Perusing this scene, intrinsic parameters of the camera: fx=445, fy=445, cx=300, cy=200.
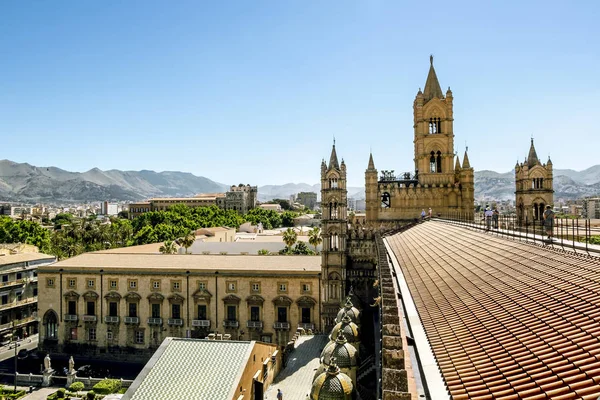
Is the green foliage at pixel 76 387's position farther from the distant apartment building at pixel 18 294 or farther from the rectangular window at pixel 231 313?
the distant apartment building at pixel 18 294

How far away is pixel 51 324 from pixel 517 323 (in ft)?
171

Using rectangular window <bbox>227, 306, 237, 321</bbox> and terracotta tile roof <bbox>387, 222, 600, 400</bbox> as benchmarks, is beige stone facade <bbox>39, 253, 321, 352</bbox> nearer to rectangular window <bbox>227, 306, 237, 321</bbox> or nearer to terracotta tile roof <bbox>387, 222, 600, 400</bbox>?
rectangular window <bbox>227, 306, 237, 321</bbox>

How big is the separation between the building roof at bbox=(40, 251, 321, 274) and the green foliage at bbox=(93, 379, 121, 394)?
13.6m

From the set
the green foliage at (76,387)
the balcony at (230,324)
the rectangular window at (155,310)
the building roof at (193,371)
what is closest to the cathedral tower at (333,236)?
the balcony at (230,324)

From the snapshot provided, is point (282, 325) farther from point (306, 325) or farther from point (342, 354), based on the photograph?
point (342, 354)

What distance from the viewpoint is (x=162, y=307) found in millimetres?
46781

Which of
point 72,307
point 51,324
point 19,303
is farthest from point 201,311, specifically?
point 19,303

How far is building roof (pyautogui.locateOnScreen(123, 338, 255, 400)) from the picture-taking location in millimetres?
20734

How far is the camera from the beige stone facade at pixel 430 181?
48656mm

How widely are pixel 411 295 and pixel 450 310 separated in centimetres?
286

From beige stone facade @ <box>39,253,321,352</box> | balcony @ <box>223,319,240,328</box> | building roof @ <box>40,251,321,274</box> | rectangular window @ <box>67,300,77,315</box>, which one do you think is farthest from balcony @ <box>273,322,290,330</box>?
rectangular window @ <box>67,300,77,315</box>

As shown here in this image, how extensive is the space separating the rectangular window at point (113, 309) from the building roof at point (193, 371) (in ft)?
86.1

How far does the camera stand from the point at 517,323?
27.4 feet

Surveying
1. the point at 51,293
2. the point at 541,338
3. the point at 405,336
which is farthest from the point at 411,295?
the point at 51,293
